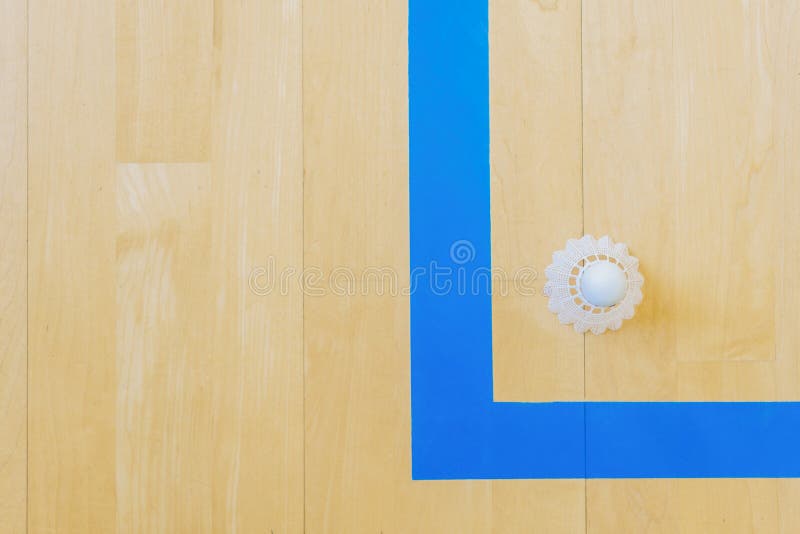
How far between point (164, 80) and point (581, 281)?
466 millimetres

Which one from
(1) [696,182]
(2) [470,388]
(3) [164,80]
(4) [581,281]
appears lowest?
(2) [470,388]

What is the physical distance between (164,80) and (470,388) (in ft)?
1.46

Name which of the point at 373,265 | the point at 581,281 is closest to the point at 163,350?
the point at 373,265

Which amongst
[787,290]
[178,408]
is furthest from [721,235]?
[178,408]

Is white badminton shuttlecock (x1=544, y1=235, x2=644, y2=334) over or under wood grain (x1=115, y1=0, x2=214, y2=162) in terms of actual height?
under

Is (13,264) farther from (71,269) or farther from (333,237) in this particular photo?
(333,237)

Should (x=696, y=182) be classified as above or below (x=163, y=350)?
above

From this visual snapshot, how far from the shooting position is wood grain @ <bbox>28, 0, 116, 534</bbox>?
604 mm

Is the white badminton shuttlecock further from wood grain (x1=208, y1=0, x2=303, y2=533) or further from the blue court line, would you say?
wood grain (x1=208, y1=0, x2=303, y2=533)

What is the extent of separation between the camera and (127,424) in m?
0.60

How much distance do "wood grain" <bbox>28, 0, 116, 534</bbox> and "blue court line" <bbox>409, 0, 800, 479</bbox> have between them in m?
0.32

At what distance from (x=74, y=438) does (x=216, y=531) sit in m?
0.17

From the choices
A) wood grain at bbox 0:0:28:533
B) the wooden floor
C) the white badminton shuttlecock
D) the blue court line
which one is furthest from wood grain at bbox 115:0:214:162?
the white badminton shuttlecock

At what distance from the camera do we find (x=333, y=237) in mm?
609
